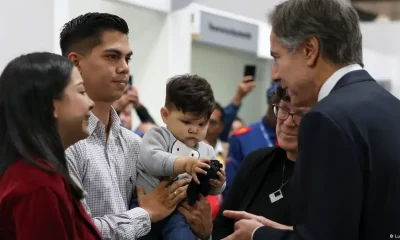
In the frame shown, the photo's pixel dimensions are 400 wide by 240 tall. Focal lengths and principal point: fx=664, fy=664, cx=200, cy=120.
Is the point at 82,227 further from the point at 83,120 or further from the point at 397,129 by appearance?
the point at 397,129

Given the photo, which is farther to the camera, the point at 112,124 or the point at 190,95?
the point at 190,95

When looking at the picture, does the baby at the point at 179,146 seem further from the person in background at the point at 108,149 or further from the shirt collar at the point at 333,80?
the shirt collar at the point at 333,80

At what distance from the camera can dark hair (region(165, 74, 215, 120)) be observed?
2717 mm

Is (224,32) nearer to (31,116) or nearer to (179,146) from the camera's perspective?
(179,146)

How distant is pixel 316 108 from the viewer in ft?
5.90

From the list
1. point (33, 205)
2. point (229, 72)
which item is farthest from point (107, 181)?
point (229, 72)

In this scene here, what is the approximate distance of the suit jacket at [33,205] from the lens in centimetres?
170

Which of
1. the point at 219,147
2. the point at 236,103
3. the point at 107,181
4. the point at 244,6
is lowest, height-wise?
the point at 219,147

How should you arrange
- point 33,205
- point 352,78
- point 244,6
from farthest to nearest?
point 244,6
point 352,78
point 33,205

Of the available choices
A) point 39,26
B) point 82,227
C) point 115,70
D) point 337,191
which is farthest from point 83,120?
point 39,26

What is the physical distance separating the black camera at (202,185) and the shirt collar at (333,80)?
706mm

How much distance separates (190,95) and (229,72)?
6.11 meters

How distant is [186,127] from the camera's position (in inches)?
107

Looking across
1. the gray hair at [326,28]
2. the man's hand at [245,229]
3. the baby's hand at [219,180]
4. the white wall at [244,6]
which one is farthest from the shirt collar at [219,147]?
the gray hair at [326,28]
